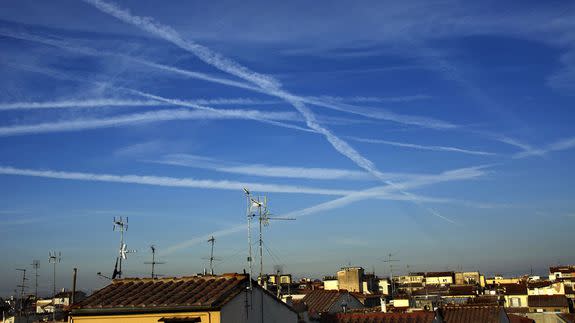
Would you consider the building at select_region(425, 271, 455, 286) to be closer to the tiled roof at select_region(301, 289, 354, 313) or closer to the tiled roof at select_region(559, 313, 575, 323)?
the tiled roof at select_region(559, 313, 575, 323)

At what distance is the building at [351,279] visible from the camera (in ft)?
344

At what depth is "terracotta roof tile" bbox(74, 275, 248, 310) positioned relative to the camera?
22812 millimetres

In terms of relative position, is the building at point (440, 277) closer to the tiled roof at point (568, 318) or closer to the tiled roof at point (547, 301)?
the tiled roof at point (547, 301)

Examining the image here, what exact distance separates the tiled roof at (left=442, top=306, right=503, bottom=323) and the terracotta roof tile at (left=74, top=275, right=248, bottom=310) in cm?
1650

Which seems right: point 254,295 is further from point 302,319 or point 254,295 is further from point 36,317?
point 36,317

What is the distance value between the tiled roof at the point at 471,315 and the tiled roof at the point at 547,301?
174 feet

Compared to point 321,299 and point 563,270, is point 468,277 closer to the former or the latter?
point 563,270

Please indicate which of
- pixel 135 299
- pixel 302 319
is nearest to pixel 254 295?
pixel 135 299

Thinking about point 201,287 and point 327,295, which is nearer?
point 201,287

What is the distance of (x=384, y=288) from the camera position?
132 m

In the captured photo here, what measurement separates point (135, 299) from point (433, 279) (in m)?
145

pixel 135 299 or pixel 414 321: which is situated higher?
pixel 135 299

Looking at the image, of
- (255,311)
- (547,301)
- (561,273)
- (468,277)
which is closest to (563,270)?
(561,273)

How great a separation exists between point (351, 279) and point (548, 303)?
34803 millimetres
